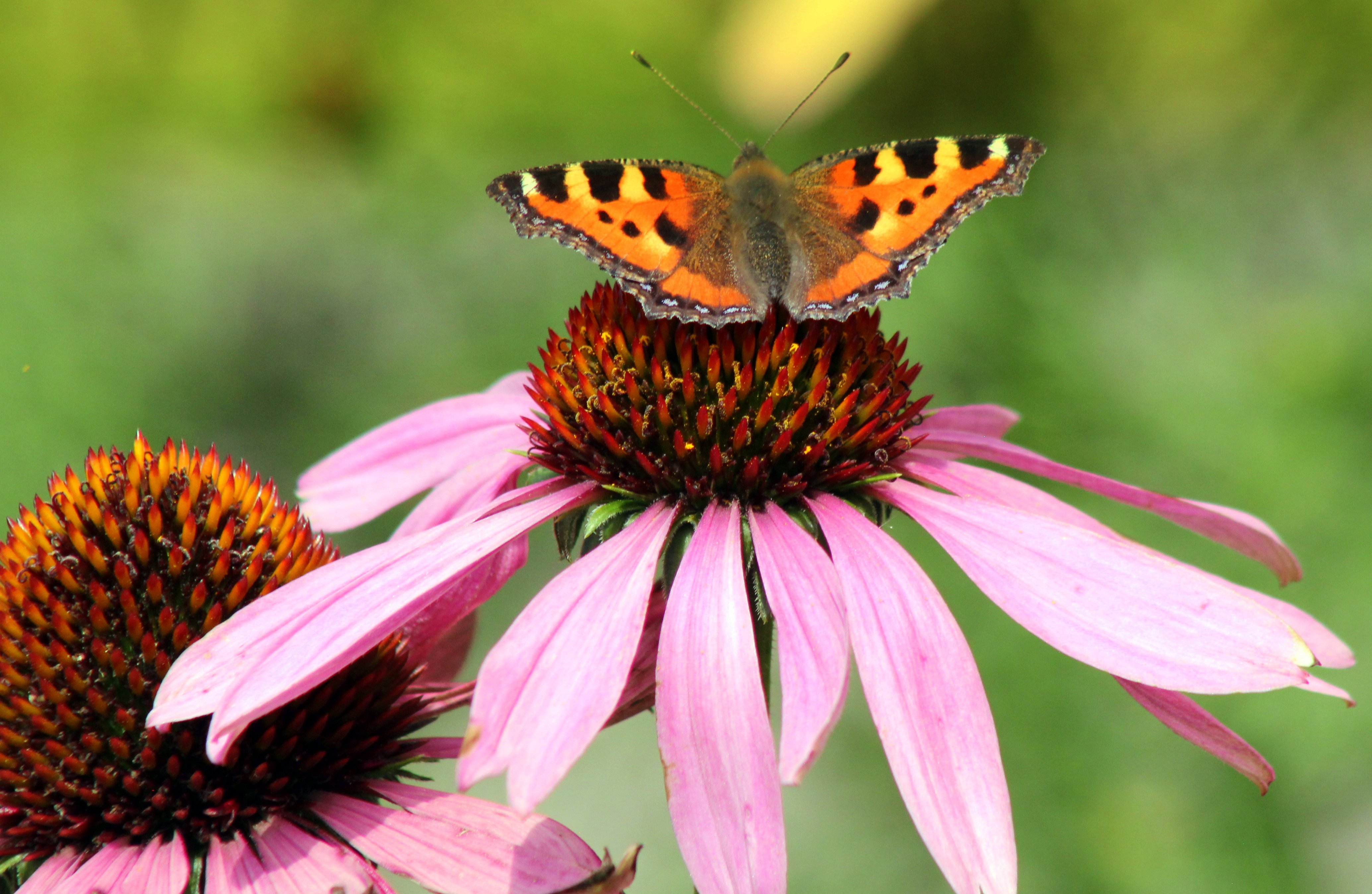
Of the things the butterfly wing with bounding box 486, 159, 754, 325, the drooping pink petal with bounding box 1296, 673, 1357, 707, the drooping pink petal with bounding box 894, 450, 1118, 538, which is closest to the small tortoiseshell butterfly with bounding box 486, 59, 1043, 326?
the butterfly wing with bounding box 486, 159, 754, 325

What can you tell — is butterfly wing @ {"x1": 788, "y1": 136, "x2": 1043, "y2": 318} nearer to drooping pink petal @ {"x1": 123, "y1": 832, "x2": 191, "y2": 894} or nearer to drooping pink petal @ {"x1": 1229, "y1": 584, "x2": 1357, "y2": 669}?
drooping pink petal @ {"x1": 1229, "y1": 584, "x2": 1357, "y2": 669}

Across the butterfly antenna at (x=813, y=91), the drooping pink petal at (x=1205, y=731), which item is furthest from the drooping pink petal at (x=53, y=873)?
the butterfly antenna at (x=813, y=91)

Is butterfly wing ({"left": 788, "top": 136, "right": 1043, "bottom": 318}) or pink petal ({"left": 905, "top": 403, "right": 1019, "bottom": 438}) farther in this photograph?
pink petal ({"left": 905, "top": 403, "right": 1019, "bottom": 438})

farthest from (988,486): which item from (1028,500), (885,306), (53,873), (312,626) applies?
(885,306)

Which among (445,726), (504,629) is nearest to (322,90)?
(504,629)

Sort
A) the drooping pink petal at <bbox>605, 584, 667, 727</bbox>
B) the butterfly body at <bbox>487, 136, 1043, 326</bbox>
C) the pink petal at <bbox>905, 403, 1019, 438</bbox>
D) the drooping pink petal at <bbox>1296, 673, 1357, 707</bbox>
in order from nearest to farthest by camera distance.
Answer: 1. the drooping pink petal at <bbox>1296, 673, 1357, 707</bbox>
2. the drooping pink petal at <bbox>605, 584, 667, 727</bbox>
3. the butterfly body at <bbox>487, 136, 1043, 326</bbox>
4. the pink petal at <bbox>905, 403, 1019, 438</bbox>

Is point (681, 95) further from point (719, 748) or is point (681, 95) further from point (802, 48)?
Answer: point (802, 48)

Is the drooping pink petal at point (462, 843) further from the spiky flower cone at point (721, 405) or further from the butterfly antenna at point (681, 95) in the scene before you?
the butterfly antenna at point (681, 95)
